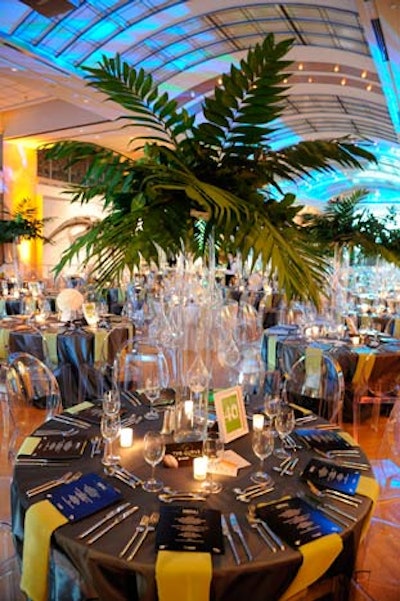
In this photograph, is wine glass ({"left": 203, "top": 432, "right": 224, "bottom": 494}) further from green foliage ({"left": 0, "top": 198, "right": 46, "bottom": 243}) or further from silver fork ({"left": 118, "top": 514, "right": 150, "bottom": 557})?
green foliage ({"left": 0, "top": 198, "right": 46, "bottom": 243})

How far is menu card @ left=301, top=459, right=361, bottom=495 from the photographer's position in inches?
66.1

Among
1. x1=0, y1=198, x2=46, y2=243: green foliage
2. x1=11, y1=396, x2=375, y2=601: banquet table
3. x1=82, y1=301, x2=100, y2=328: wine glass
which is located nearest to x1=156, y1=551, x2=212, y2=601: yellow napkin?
x1=11, y1=396, x2=375, y2=601: banquet table

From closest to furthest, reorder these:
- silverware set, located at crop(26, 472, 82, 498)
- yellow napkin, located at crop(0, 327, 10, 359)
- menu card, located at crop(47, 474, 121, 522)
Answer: menu card, located at crop(47, 474, 121, 522) < silverware set, located at crop(26, 472, 82, 498) < yellow napkin, located at crop(0, 327, 10, 359)

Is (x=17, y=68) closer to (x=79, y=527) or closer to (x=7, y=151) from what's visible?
(x=7, y=151)

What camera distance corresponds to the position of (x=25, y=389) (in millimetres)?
2914

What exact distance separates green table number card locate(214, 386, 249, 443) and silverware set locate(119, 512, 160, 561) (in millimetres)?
532

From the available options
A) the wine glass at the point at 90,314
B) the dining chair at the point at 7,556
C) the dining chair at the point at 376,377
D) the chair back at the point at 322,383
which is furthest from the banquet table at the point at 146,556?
the wine glass at the point at 90,314

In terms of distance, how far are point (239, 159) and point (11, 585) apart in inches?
82.2

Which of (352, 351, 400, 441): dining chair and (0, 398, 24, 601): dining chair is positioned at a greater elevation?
(352, 351, 400, 441): dining chair

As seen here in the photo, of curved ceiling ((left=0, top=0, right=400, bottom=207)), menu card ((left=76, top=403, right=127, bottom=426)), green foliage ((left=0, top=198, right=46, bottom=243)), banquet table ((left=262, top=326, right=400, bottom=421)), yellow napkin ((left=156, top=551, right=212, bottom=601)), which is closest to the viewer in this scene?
yellow napkin ((left=156, top=551, right=212, bottom=601))

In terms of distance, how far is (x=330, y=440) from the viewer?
2.07 metres

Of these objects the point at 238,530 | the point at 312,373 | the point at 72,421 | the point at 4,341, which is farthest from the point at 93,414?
the point at 4,341

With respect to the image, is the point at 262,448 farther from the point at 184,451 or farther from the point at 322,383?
the point at 322,383

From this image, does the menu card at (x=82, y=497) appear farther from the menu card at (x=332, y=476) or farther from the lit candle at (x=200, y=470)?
the menu card at (x=332, y=476)
